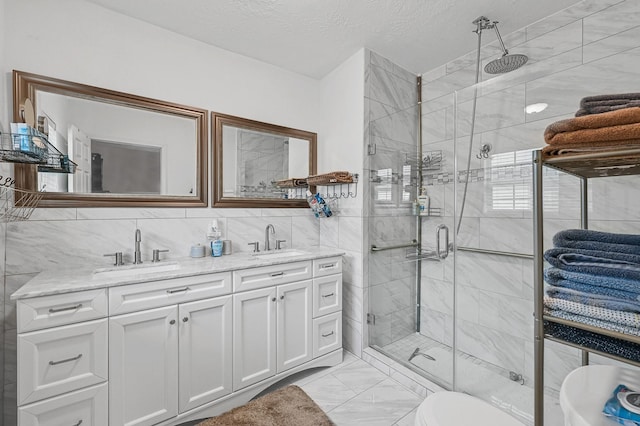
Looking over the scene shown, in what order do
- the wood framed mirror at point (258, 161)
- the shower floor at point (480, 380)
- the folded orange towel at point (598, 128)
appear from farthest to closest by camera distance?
the wood framed mirror at point (258, 161) < the shower floor at point (480, 380) < the folded orange towel at point (598, 128)

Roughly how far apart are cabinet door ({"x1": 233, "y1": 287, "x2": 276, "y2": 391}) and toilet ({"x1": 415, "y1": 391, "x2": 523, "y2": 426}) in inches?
39.7

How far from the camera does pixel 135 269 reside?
1.73 m

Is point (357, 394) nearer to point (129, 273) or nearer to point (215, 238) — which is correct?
point (215, 238)

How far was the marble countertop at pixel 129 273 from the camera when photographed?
1244 mm

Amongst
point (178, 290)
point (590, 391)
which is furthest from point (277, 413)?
point (590, 391)

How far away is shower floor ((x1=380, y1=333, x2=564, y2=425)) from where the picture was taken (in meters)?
1.49

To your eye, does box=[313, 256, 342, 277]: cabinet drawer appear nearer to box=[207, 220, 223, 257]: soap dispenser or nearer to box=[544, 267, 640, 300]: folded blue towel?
box=[207, 220, 223, 257]: soap dispenser

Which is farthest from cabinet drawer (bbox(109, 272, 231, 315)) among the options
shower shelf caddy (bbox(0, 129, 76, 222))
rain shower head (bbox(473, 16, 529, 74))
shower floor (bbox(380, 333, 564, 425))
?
rain shower head (bbox(473, 16, 529, 74))

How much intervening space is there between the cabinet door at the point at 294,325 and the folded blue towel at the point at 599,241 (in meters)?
1.53

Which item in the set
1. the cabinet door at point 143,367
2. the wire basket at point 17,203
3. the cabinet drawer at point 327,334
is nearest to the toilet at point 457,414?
the cabinet drawer at point 327,334

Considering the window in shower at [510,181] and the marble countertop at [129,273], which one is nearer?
the marble countertop at [129,273]

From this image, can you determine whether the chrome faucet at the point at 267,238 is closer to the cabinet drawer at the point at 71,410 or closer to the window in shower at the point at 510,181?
the cabinet drawer at the point at 71,410

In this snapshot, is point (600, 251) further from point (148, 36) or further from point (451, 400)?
Result: point (148, 36)

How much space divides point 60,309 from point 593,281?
1.98 metres
